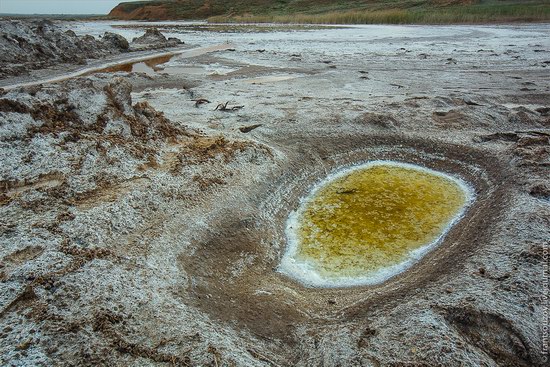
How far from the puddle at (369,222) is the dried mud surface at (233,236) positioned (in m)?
0.24

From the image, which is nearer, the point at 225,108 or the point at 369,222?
the point at 369,222

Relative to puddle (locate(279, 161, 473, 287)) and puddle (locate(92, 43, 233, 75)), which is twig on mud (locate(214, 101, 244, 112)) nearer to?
→ puddle (locate(279, 161, 473, 287))

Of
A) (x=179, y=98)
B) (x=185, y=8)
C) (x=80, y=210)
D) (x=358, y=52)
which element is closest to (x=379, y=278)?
(x=80, y=210)

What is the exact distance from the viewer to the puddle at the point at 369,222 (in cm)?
520

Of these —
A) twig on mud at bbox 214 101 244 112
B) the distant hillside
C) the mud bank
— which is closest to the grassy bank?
the distant hillside

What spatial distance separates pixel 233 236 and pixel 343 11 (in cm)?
6005

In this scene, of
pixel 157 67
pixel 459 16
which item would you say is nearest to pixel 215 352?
pixel 157 67

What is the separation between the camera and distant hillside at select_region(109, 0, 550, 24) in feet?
134

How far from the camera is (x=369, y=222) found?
6141 mm

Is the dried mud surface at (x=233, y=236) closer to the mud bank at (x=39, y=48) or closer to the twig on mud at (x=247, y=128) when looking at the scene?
the twig on mud at (x=247, y=128)

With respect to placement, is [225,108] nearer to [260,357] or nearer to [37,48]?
[260,357]

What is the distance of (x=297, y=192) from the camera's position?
7129 mm

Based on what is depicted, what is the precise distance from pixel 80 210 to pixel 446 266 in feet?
15.4

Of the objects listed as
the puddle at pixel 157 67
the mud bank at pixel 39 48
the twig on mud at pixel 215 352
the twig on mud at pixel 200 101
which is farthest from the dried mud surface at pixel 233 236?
the mud bank at pixel 39 48
